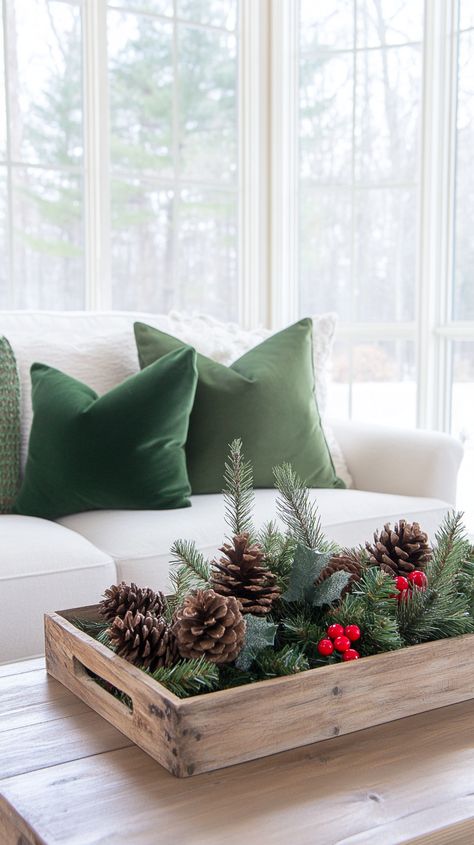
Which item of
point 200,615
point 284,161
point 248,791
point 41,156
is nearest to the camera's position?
point 248,791

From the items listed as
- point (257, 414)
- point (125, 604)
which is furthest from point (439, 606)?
point (257, 414)

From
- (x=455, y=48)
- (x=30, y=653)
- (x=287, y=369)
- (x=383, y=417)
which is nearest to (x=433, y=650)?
(x=30, y=653)

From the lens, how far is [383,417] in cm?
357

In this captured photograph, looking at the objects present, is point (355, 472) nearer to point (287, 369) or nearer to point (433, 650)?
point (287, 369)

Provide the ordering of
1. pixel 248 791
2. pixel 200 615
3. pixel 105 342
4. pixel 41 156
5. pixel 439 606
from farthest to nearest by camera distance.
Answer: pixel 41 156 < pixel 105 342 < pixel 439 606 < pixel 200 615 < pixel 248 791


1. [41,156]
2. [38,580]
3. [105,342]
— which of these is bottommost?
[38,580]

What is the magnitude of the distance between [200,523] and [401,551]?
2.77 ft

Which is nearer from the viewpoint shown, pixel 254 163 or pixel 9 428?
pixel 9 428

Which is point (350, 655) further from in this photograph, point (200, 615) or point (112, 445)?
point (112, 445)

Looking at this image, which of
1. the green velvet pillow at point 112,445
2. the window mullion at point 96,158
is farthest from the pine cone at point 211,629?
the window mullion at point 96,158

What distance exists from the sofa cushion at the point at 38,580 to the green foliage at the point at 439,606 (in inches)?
32.7

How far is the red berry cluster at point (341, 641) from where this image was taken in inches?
39.3

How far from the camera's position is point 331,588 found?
1.07m

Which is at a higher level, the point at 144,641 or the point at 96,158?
the point at 96,158
